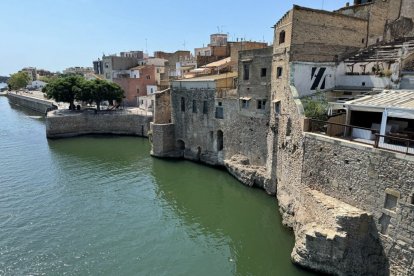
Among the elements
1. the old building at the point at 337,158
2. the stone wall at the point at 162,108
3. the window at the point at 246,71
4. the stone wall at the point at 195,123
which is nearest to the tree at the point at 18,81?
the stone wall at the point at 162,108

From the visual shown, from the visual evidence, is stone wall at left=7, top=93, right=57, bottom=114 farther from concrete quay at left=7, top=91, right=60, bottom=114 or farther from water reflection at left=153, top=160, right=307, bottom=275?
water reflection at left=153, top=160, right=307, bottom=275

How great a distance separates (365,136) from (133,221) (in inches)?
533

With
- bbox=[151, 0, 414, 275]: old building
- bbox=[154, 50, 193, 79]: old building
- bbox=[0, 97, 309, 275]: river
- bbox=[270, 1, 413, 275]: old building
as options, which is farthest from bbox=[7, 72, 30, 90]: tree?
bbox=[270, 1, 413, 275]: old building

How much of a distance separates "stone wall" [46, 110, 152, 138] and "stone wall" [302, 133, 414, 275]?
1141 inches

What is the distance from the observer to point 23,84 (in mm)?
107000

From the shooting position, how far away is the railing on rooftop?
1218 centimetres

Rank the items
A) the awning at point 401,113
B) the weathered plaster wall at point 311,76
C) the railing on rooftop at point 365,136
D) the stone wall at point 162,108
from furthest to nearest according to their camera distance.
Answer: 1. the stone wall at point 162,108
2. the weathered plaster wall at point 311,76
3. the awning at point 401,113
4. the railing on rooftop at point 365,136

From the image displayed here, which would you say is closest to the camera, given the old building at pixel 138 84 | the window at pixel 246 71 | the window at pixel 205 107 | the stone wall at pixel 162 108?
the window at pixel 246 71

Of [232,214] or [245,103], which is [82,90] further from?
[232,214]

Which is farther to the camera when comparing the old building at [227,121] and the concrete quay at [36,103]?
the concrete quay at [36,103]

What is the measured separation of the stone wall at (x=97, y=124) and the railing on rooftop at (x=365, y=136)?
89.0ft

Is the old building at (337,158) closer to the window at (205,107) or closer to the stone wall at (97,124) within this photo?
the window at (205,107)

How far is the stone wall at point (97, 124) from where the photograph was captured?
40.1 m

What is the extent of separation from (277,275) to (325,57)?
1413cm
